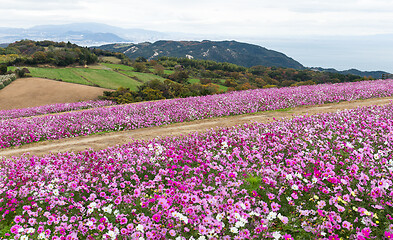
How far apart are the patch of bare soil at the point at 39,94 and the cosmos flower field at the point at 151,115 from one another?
81.5 ft

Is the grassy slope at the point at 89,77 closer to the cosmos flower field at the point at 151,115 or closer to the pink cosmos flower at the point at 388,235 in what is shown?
the cosmos flower field at the point at 151,115

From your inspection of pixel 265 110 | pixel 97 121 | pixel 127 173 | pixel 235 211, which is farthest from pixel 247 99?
pixel 235 211

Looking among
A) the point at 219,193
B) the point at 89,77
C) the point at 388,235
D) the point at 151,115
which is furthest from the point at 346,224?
the point at 89,77

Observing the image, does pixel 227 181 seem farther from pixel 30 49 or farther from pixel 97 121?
pixel 30 49

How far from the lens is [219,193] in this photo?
4965 millimetres

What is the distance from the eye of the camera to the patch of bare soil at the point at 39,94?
134ft

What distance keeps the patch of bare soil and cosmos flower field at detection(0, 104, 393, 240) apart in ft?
133

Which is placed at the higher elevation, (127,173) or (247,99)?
(247,99)

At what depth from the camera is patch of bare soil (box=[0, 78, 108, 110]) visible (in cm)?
4076

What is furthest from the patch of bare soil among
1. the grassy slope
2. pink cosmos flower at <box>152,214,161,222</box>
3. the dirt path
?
pink cosmos flower at <box>152,214,161,222</box>

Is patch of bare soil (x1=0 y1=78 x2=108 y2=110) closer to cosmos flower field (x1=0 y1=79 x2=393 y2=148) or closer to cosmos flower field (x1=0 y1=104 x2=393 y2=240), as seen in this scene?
cosmos flower field (x1=0 y1=79 x2=393 y2=148)

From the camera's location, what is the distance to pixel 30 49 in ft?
447

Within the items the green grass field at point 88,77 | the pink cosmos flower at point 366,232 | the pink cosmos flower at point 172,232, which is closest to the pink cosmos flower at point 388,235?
the pink cosmos flower at point 366,232

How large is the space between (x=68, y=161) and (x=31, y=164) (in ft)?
4.93
